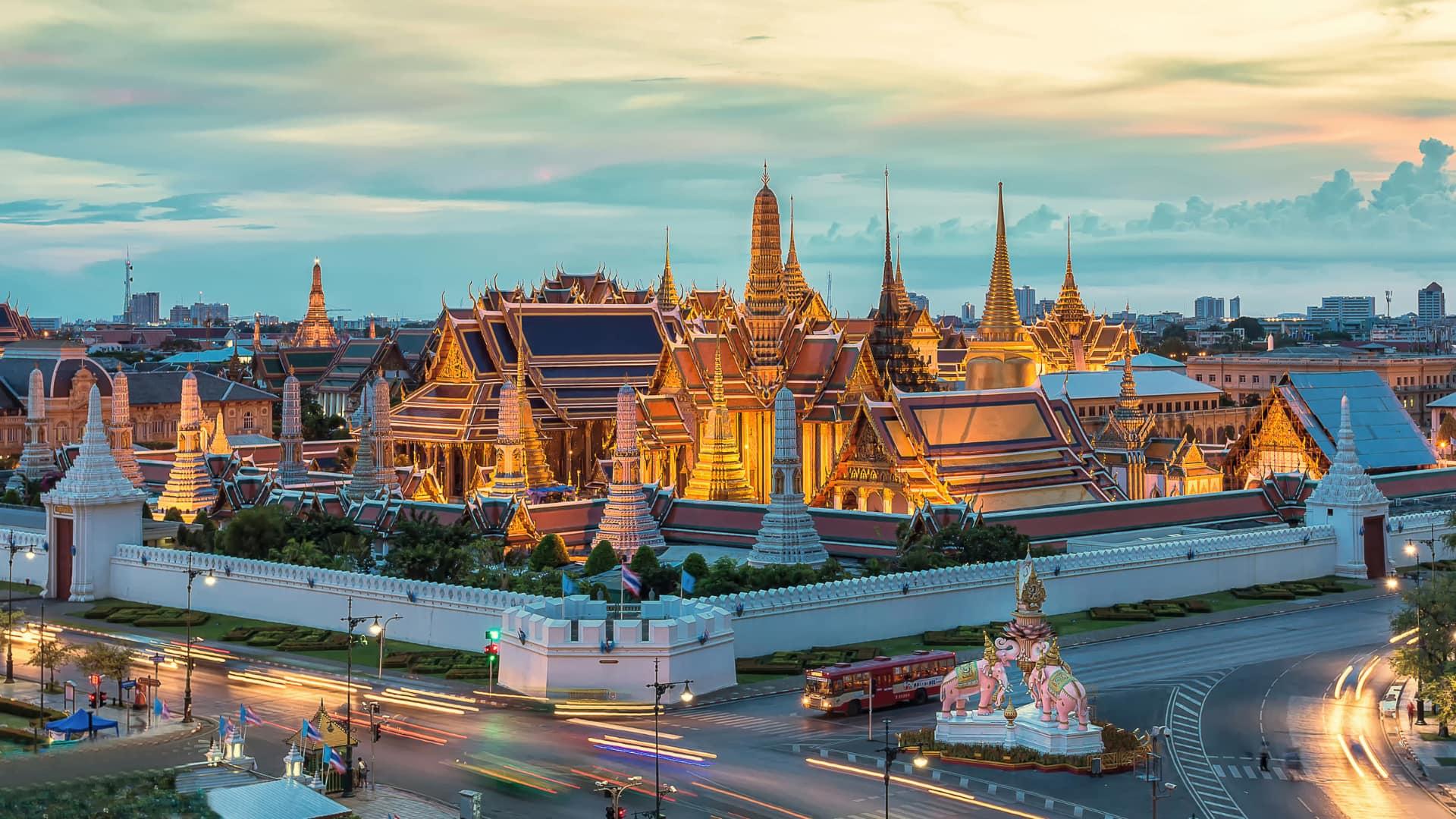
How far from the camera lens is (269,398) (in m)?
125

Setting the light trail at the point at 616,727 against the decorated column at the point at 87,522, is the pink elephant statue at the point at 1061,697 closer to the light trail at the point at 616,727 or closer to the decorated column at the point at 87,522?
the light trail at the point at 616,727

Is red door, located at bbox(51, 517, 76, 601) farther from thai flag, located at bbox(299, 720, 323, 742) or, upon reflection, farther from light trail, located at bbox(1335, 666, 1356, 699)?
light trail, located at bbox(1335, 666, 1356, 699)

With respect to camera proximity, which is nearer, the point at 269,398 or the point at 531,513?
the point at 531,513

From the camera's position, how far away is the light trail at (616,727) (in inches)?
1554

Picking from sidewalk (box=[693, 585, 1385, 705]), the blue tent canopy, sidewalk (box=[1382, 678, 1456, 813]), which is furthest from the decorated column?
sidewalk (box=[1382, 678, 1456, 813])

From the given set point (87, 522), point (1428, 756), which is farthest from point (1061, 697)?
point (87, 522)

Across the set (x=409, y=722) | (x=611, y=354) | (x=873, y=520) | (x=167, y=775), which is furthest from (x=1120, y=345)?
(x=167, y=775)

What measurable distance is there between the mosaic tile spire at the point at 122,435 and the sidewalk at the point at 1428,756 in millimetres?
55829

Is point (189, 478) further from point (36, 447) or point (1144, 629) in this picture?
point (1144, 629)

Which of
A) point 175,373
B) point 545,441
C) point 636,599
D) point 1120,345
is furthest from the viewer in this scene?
point 1120,345

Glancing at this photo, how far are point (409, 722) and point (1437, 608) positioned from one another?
902 inches

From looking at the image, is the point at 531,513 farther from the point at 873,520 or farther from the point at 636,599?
the point at 636,599

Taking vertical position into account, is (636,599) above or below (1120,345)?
below

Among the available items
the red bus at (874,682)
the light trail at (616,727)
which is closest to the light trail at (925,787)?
the light trail at (616,727)
